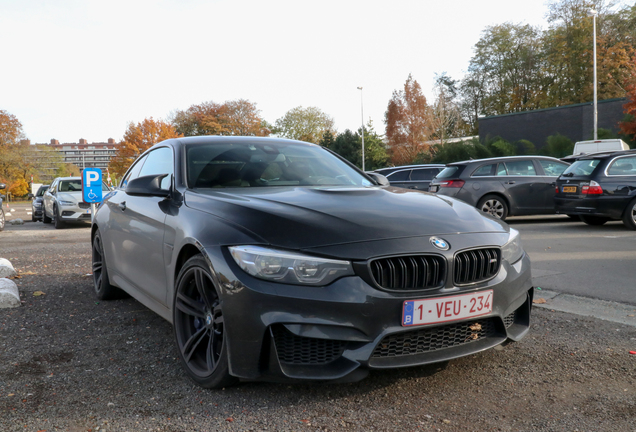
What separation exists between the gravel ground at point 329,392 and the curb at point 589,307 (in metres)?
0.26

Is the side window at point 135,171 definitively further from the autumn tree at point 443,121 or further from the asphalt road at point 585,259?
the autumn tree at point 443,121

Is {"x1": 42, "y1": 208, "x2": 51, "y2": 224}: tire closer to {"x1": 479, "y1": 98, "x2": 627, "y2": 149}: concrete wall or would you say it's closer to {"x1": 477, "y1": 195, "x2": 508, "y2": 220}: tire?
{"x1": 477, "y1": 195, "x2": 508, "y2": 220}: tire

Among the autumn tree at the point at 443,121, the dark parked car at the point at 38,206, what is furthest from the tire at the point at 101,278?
the autumn tree at the point at 443,121

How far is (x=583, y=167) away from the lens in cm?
1108

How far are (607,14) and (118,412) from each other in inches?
1836

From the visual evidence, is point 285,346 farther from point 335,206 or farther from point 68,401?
point 68,401

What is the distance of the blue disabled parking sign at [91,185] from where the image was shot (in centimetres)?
1213

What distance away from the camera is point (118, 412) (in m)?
2.73

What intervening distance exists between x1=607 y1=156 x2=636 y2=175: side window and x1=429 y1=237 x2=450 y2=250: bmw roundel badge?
9511 millimetres

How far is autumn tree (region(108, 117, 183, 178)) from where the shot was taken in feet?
198

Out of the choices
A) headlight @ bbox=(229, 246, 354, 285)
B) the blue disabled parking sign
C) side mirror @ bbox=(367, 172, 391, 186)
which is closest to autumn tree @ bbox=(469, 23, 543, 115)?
the blue disabled parking sign

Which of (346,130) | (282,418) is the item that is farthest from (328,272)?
(346,130)

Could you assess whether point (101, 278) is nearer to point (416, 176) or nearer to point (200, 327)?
point (200, 327)

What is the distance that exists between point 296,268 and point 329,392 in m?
0.77
